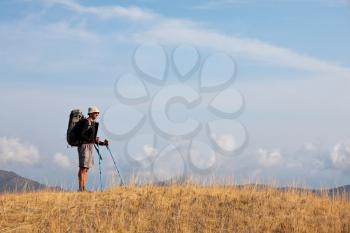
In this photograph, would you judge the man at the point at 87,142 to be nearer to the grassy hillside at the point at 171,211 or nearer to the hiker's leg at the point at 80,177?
the hiker's leg at the point at 80,177

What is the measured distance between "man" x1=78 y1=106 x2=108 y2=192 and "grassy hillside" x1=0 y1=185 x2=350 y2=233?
A: 3.14ft

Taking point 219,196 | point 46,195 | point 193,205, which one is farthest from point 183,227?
point 46,195

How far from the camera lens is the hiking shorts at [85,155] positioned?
1833cm

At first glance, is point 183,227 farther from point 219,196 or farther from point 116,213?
point 219,196

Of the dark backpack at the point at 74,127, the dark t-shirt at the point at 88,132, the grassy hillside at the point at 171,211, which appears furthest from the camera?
the dark backpack at the point at 74,127

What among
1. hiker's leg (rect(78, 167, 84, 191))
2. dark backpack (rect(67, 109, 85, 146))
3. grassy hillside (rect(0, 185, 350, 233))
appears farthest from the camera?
hiker's leg (rect(78, 167, 84, 191))

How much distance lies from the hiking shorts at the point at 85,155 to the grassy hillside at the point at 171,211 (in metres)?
1.06

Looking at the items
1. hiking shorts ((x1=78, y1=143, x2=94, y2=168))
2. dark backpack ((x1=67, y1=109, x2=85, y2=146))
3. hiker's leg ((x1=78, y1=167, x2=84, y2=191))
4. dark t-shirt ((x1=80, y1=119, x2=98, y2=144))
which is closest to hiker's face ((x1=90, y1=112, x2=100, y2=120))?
dark t-shirt ((x1=80, y1=119, x2=98, y2=144))

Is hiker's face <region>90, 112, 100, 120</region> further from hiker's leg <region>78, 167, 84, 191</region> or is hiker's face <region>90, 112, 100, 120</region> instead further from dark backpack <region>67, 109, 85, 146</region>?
hiker's leg <region>78, 167, 84, 191</region>

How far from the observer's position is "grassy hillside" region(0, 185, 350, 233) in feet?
47.9

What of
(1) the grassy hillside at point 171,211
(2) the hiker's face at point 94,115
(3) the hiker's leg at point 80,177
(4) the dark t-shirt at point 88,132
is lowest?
(1) the grassy hillside at point 171,211

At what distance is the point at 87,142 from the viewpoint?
1841cm

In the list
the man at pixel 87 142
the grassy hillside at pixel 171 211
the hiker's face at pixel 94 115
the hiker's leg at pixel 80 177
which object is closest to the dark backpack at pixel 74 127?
the man at pixel 87 142

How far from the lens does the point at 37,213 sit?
1562cm
